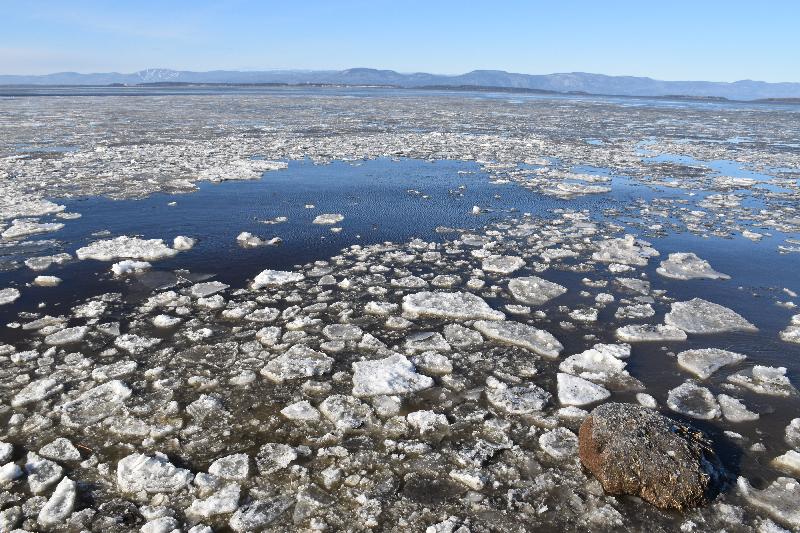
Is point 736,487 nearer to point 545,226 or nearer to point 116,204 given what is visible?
point 545,226

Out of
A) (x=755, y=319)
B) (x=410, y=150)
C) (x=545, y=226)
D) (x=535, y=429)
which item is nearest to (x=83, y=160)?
(x=410, y=150)

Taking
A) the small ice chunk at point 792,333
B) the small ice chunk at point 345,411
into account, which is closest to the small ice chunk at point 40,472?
the small ice chunk at point 345,411

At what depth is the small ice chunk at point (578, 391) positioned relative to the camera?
14.0 feet

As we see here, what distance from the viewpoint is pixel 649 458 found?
3.22 meters

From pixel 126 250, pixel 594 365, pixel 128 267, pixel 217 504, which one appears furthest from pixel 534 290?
pixel 126 250

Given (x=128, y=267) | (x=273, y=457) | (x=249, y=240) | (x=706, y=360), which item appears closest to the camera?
(x=273, y=457)

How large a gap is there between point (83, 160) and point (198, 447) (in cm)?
1375

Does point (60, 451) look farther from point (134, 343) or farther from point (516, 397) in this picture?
point (516, 397)

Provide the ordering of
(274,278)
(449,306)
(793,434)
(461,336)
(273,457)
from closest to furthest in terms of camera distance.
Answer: (273,457), (793,434), (461,336), (449,306), (274,278)

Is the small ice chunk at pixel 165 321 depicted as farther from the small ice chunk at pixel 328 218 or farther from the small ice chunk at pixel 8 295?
the small ice chunk at pixel 328 218

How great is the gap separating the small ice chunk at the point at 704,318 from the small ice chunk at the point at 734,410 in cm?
129

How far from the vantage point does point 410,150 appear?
1777 centimetres

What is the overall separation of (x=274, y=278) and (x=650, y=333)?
4417 millimetres

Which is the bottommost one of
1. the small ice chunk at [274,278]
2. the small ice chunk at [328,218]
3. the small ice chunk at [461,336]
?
the small ice chunk at [461,336]
